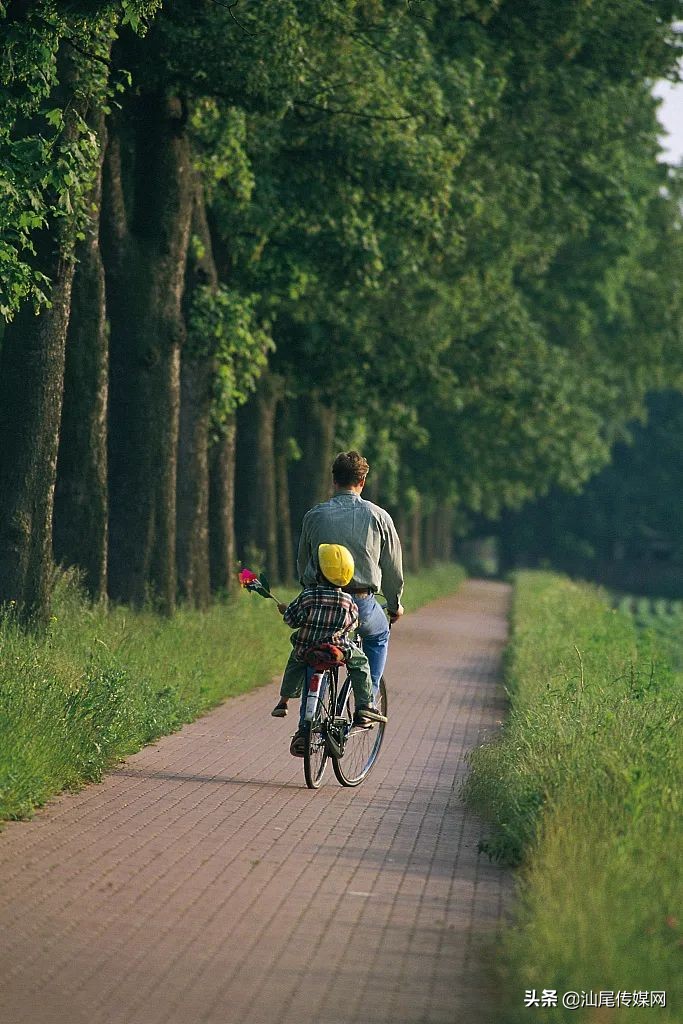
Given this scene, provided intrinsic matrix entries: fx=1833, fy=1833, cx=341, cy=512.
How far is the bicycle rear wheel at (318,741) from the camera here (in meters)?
11.1

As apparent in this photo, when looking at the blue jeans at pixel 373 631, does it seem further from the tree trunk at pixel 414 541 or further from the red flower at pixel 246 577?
the tree trunk at pixel 414 541

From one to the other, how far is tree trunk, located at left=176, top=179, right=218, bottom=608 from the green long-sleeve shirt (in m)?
11.1

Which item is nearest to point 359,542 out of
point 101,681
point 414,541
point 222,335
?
point 101,681

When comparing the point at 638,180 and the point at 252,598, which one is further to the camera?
the point at 638,180

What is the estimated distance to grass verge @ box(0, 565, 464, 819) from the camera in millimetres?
10531

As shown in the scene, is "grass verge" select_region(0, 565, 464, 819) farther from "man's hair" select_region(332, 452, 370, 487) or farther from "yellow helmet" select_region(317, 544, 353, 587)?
"man's hair" select_region(332, 452, 370, 487)

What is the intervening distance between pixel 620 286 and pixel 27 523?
28167mm

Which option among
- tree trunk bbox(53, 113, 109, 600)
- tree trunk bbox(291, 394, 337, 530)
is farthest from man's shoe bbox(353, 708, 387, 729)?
tree trunk bbox(291, 394, 337, 530)

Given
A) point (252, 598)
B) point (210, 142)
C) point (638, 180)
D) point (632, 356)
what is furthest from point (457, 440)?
point (210, 142)

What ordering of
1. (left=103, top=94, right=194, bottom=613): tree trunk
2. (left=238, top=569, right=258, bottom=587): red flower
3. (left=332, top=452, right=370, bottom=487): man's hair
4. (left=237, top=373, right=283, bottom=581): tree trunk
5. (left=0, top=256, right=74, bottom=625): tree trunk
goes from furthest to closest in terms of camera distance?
(left=237, top=373, right=283, bottom=581): tree trunk
(left=103, top=94, right=194, bottom=613): tree trunk
(left=0, top=256, right=74, bottom=625): tree trunk
(left=332, top=452, right=370, bottom=487): man's hair
(left=238, top=569, right=258, bottom=587): red flower

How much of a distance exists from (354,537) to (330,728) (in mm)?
1199

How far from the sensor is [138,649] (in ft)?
53.0

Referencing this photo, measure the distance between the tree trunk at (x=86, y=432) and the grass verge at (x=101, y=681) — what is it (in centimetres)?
73

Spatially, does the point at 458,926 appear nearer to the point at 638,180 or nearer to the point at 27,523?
the point at 27,523
